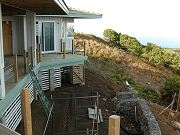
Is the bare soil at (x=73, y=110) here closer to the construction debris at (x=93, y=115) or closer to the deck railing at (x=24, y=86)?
the construction debris at (x=93, y=115)

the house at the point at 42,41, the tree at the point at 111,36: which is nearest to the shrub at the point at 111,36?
the tree at the point at 111,36

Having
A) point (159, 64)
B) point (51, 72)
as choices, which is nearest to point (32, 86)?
point (51, 72)

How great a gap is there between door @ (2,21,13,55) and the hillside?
1027 cm

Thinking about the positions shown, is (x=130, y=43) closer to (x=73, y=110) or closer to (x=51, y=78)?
(x=51, y=78)

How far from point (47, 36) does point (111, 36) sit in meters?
21.7

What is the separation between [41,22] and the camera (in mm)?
17406

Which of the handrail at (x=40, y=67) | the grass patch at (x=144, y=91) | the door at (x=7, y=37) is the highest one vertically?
the door at (x=7, y=37)

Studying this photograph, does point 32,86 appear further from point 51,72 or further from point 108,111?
point 108,111

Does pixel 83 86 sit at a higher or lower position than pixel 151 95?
higher

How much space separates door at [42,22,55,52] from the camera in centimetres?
1772

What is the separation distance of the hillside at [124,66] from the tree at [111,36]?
4.23 metres

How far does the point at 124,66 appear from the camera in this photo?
30.5 meters

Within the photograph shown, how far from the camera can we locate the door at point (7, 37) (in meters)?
16.7

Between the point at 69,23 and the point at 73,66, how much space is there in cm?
313
